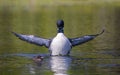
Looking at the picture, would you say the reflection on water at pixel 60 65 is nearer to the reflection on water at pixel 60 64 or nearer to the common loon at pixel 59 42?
the reflection on water at pixel 60 64

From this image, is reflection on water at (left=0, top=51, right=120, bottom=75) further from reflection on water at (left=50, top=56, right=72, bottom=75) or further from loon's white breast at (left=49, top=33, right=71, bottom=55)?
loon's white breast at (left=49, top=33, right=71, bottom=55)

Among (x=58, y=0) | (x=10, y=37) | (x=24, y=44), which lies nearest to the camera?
(x=24, y=44)

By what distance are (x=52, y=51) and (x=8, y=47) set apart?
7352 millimetres

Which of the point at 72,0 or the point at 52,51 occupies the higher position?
the point at 52,51

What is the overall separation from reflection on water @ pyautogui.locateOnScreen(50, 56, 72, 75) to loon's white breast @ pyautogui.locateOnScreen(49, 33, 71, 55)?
0.34 metres

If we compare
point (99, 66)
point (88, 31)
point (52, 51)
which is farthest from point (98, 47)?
point (88, 31)

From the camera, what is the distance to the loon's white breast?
1511 inches

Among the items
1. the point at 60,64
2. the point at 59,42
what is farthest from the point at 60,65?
the point at 59,42

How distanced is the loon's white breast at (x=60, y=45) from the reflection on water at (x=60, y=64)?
0.34 meters

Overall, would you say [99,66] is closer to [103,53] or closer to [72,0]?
[103,53]

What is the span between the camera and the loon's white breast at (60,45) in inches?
1511

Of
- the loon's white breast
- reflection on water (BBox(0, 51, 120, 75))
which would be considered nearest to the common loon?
the loon's white breast

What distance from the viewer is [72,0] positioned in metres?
157

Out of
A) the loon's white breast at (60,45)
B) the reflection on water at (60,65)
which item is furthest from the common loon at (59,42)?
the reflection on water at (60,65)
